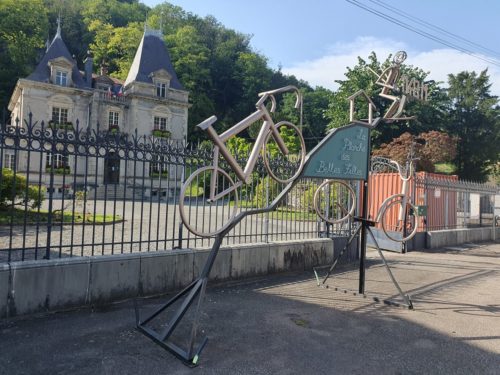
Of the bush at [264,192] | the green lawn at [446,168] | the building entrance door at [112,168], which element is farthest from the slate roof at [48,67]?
the green lawn at [446,168]

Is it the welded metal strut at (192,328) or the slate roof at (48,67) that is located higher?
the slate roof at (48,67)

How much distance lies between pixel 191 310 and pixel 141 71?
39.3m

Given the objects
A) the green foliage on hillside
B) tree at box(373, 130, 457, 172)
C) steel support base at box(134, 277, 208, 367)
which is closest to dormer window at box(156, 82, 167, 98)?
the green foliage on hillside

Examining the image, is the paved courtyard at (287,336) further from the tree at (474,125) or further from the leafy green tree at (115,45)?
the leafy green tree at (115,45)

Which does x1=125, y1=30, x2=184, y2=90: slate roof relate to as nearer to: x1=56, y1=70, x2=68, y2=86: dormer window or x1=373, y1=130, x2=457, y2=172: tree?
x1=56, y1=70, x2=68, y2=86: dormer window

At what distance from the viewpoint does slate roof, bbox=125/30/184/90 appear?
40.7m

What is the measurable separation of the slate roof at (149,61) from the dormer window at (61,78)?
6.22m

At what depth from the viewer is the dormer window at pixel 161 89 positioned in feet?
135

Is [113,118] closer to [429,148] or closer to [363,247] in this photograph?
[429,148]

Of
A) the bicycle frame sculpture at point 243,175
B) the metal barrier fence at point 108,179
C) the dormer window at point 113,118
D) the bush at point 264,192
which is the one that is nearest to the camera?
the bicycle frame sculpture at point 243,175

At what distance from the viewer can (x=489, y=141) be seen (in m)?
39.4

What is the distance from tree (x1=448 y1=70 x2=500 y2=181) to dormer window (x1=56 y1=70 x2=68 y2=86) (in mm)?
38358

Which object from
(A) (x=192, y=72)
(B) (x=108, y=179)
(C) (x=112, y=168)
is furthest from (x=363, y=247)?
(A) (x=192, y=72)

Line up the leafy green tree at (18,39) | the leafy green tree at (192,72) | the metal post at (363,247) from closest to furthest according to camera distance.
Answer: the metal post at (363,247) < the leafy green tree at (18,39) < the leafy green tree at (192,72)
